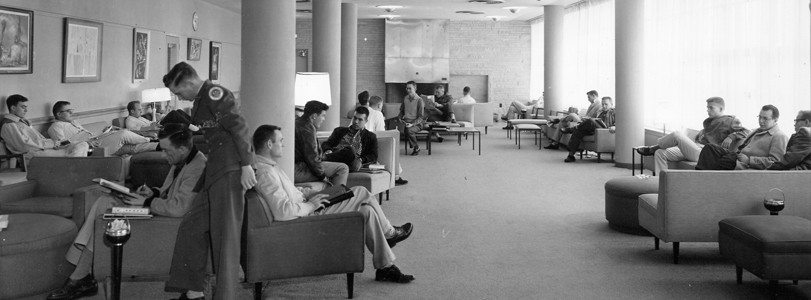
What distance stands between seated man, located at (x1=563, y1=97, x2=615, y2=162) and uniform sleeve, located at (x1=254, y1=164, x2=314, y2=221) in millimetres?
10534

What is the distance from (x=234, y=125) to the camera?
5.05 m

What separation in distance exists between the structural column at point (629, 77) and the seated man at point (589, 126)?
865 mm

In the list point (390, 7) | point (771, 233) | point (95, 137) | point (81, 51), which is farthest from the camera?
point (390, 7)

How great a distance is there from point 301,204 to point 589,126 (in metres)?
11.0

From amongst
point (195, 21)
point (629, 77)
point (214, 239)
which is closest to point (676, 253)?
point (214, 239)

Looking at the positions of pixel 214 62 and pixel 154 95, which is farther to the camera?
pixel 214 62

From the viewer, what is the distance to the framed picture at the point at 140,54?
15.5 metres

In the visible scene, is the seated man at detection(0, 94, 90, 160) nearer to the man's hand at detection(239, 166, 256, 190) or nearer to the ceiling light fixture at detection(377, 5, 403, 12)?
the man's hand at detection(239, 166, 256, 190)

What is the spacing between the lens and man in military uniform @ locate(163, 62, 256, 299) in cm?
507

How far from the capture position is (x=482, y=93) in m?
28.2

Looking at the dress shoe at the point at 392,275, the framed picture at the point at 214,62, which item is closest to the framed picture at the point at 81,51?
the framed picture at the point at 214,62

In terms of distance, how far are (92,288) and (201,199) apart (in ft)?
3.47

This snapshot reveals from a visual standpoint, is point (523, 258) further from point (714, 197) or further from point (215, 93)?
point (215, 93)

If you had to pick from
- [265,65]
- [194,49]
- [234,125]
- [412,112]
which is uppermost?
[194,49]
